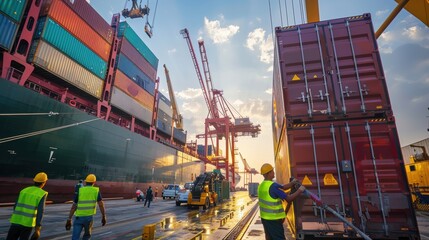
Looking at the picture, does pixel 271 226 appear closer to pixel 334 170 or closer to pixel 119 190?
pixel 334 170

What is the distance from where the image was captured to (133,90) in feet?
91.1

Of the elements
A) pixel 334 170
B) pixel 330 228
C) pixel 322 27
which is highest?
pixel 322 27

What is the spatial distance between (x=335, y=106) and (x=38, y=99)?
18.0 metres

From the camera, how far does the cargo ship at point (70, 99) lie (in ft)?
45.0

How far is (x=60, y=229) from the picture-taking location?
7.55 m

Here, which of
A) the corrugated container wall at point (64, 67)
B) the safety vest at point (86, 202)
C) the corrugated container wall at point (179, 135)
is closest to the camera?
the safety vest at point (86, 202)

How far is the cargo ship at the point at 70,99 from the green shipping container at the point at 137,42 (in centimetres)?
15

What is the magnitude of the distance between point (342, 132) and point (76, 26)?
22.5 m

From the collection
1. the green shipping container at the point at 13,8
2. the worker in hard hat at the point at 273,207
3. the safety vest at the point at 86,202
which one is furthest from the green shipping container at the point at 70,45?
the worker in hard hat at the point at 273,207

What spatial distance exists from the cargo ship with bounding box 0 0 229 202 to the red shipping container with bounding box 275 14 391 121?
633 inches

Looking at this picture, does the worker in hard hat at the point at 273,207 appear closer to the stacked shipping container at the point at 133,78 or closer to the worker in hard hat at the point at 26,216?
the worker in hard hat at the point at 26,216

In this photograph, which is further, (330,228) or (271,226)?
(330,228)

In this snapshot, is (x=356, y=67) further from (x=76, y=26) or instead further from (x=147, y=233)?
(x=76, y=26)

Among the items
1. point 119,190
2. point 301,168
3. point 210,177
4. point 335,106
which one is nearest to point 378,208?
point 301,168
